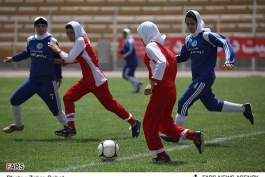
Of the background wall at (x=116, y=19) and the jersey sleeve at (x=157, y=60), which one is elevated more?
the jersey sleeve at (x=157, y=60)

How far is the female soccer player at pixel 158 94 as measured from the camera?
767cm

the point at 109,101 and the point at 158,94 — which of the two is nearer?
the point at 158,94

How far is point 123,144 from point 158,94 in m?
2.00

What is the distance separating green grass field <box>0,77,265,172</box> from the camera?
7.56 meters

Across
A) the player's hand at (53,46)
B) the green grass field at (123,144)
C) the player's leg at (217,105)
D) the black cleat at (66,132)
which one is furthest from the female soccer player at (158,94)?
the black cleat at (66,132)

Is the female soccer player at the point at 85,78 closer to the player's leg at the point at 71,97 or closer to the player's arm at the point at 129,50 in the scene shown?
the player's leg at the point at 71,97

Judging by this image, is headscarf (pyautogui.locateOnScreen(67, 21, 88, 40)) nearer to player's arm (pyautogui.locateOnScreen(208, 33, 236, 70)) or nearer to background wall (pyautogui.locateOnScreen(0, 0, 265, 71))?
player's arm (pyautogui.locateOnScreen(208, 33, 236, 70))

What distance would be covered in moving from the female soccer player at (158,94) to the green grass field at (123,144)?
304 millimetres

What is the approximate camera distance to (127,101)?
55.0 feet

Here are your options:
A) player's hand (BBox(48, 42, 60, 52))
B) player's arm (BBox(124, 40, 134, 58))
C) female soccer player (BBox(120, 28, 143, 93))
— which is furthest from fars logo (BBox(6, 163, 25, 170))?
player's arm (BBox(124, 40, 134, 58))

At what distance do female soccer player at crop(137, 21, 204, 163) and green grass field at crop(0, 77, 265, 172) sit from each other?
12.0 inches

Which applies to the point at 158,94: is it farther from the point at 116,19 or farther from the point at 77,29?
the point at 116,19

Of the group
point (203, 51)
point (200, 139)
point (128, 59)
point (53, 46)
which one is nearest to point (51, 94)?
point (53, 46)

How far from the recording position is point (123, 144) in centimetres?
956
